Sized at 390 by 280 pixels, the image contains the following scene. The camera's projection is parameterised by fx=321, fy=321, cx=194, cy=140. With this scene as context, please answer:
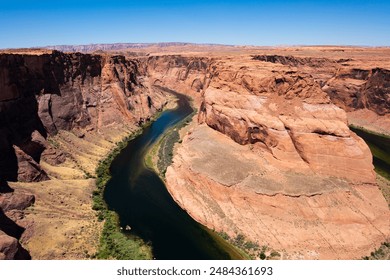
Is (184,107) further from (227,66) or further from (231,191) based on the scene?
(231,191)

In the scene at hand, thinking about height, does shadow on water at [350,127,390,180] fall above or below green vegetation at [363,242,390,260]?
below

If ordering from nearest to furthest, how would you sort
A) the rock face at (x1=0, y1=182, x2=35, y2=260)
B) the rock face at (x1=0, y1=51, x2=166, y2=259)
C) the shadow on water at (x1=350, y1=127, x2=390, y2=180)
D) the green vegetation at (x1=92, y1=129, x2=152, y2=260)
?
the rock face at (x1=0, y1=182, x2=35, y2=260) < the green vegetation at (x1=92, y1=129, x2=152, y2=260) < the rock face at (x1=0, y1=51, x2=166, y2=259) < the shadow on water at (x1=350, y1=127, x2=390, y2=180)

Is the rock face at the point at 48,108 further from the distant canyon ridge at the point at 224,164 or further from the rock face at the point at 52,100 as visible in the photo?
the distant canyon ridge at the point at 224,164

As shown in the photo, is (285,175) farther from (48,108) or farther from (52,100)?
(52,100)

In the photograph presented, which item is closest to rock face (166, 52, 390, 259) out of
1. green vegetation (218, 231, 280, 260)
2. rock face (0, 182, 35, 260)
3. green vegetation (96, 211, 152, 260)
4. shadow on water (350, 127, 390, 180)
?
green vegetation (218, 231, 280, 260)

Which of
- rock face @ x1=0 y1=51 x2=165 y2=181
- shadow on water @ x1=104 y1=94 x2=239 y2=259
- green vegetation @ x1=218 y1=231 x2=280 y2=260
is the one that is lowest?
shadow on water @ x1=104 y1=94 x2=239 y2=259

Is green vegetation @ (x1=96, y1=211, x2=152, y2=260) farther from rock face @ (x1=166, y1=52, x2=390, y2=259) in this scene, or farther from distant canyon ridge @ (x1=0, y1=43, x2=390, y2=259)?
rock face @ (x1=166, y1=52, x2=390, y2=259)

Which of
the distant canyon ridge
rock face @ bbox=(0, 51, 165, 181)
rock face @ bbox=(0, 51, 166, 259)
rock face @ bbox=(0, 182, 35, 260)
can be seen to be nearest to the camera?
rock face @ bbox=(0, 182, 35, 260)

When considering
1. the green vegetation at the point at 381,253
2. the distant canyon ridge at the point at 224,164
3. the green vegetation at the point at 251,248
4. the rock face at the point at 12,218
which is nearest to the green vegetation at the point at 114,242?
the distant canyon ridge at the point at 224,164
